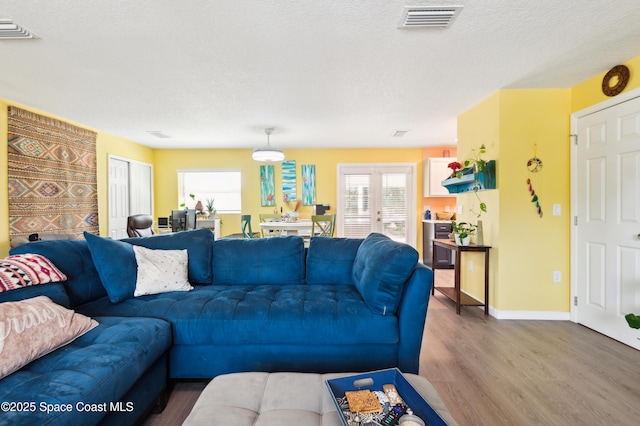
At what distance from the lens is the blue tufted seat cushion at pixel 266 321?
1780mm

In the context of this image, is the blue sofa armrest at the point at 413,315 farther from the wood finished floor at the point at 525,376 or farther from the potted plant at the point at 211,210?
the potted plant at the point at 211,210

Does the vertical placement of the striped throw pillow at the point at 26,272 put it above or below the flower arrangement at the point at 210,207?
below

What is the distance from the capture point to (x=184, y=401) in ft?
5.65

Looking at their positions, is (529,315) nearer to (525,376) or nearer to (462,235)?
(462,235)

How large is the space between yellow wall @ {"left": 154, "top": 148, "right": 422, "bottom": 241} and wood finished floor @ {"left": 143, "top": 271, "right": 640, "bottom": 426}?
353 cm

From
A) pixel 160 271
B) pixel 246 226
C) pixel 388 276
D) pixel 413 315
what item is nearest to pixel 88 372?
pixel 160 271

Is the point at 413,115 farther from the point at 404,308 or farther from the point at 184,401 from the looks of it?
the point at 184,401

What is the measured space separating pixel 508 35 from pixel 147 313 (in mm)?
3185

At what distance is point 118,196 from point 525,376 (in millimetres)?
6087

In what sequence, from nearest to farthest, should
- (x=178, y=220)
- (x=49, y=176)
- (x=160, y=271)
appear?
(x=160, y=271), (x=49, y=176), (x=178, y=220)

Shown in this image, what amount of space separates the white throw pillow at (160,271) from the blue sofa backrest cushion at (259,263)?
0.30 metres

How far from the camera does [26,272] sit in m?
1.57

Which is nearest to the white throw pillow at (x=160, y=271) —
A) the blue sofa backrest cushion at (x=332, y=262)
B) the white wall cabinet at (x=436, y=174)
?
the blue sofa backrest cushion at (x=332, y=262)

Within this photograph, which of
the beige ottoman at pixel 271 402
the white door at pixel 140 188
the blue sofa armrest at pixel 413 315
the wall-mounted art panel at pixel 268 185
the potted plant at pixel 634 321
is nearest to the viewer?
the beige ottoman at pixel 271 402
